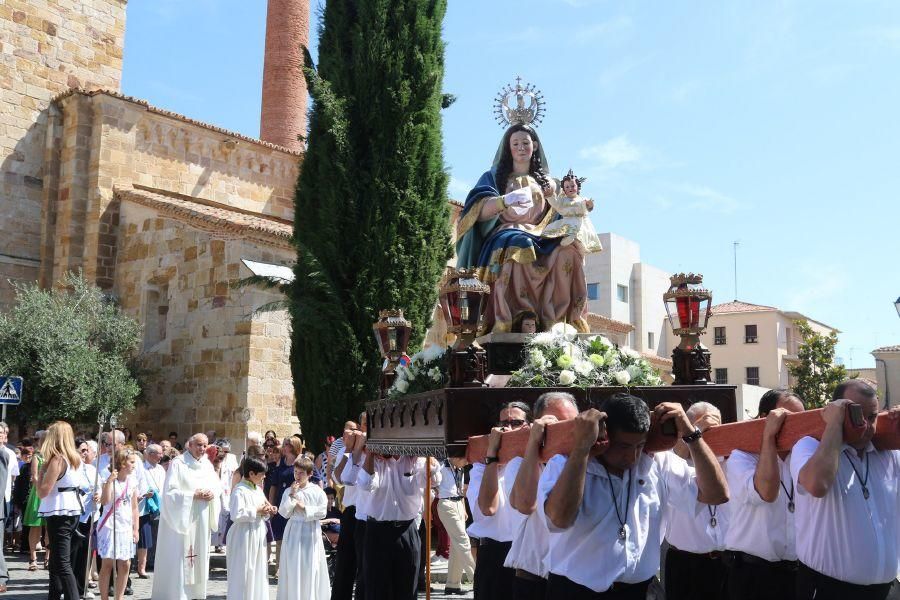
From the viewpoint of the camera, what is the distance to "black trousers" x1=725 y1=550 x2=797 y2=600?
15.7 ft

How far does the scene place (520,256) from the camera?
7297 millimetres

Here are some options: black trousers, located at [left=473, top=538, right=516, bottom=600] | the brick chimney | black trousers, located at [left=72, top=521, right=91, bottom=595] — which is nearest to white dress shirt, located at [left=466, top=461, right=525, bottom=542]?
black trousers, located at [left=473, top=538, right=516, bottom=600]

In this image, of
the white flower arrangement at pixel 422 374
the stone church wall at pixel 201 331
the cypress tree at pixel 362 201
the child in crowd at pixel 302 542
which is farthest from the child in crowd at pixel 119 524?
the stone church wall at pixel 201 331

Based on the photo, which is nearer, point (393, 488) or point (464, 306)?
point (464, 306)

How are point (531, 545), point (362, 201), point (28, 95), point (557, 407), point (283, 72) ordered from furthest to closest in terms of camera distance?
point (283, 72), point (28, 95), point (362, 201), point (531, 545), point (557, 407)

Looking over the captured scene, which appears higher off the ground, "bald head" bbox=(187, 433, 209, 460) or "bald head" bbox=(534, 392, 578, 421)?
"bald head" bbox=(534, 392, 578, 421)

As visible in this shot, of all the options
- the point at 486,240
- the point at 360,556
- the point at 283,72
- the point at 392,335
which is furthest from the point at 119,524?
the point at 283,72

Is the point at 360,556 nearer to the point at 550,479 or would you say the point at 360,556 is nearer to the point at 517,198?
the point at 517,198

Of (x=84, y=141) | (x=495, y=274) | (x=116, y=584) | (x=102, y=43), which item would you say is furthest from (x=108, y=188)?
(x=495, y=274)

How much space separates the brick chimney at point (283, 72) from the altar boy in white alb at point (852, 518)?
24.5 metres

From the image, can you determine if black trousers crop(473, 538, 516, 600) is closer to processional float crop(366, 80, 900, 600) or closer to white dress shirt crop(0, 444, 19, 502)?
processional float crop(366, 80, 900, 600)

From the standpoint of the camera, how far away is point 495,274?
7434 mm

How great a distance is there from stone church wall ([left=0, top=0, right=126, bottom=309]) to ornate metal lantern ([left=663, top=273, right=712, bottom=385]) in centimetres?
1917

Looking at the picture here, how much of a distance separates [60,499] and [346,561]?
3006mm
